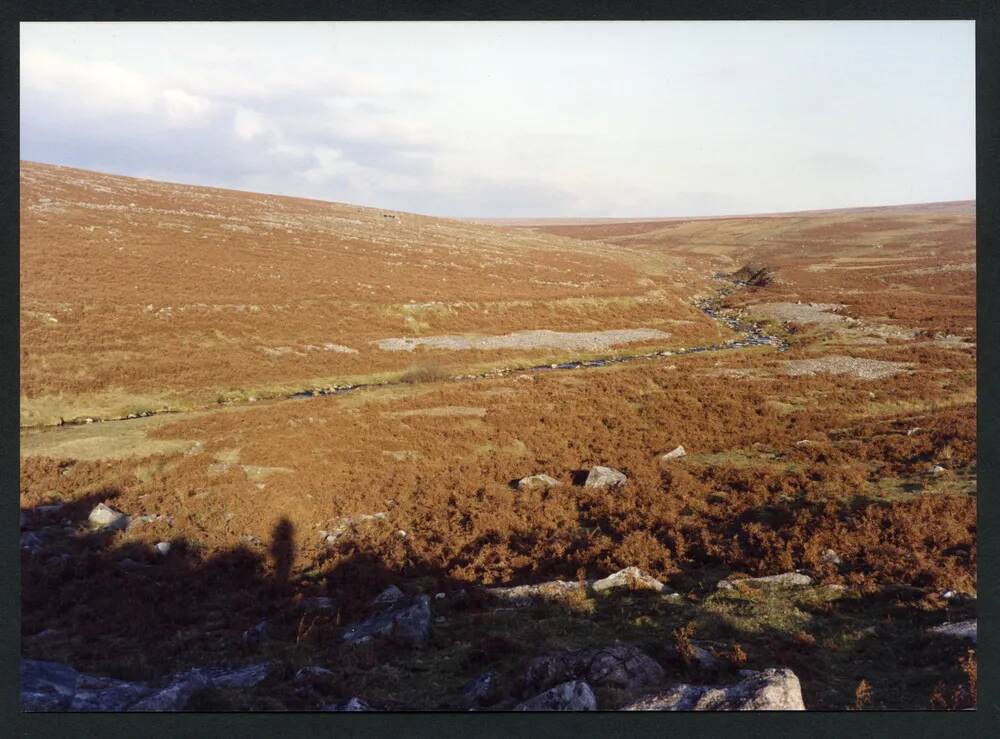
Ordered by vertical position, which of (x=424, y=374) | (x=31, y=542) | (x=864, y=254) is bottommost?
(x=31, y=542)

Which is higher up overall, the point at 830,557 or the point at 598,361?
the point at 598,361

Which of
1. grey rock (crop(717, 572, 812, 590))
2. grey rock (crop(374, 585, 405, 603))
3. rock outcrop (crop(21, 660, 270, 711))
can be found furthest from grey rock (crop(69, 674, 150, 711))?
grey rock (crop(717, 572, 812, 590))

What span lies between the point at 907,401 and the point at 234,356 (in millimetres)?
27044

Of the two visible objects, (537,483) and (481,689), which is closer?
(481,689)

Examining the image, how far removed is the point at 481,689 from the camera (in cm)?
679

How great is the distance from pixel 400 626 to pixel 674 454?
9923mm

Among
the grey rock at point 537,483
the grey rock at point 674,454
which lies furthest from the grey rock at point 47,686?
the grey rock at point 674,454

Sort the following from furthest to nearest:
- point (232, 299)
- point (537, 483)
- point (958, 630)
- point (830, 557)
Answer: point (232, 299)
point (537, 483)
point (830, 557)
point (958, 630)

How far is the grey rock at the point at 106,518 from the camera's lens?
1095 cm

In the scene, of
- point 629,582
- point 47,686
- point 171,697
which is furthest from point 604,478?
point 47,686

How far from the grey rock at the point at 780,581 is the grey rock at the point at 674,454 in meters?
6.22

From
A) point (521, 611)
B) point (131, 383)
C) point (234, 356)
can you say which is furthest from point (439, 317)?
point (521, 611)

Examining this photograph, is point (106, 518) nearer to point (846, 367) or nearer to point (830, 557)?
point (830, 557)

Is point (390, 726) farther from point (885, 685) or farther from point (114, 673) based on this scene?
point (885, 685)
